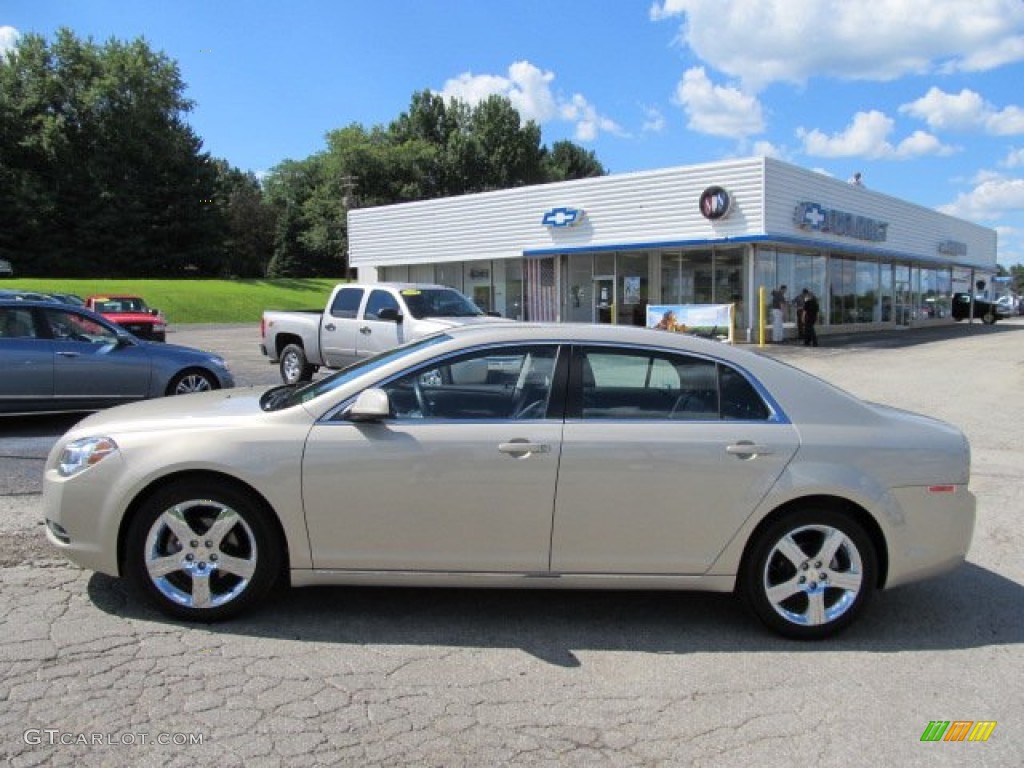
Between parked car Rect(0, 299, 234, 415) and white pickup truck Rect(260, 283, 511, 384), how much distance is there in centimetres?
320

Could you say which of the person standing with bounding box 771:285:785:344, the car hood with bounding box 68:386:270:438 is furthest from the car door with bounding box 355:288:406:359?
the person standing with bounding box 771:285:785:344

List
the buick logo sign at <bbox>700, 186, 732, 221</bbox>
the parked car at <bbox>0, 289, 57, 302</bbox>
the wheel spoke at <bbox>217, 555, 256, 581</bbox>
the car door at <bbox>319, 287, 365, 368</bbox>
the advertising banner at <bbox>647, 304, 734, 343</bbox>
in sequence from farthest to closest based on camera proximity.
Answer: the buick logo sign at <bbox>700, 186, 732, 221</bbox> < the advertising banner at <bbox>647, 304, 734, 343</bbox> < the car door at <bbox>319, 287, 365, 368</bbox> < the parked car at <bbox>0, 289, 57, 302</bbox> < the wheel spoke at <bbox>217, 555, 256, 581</bbox>

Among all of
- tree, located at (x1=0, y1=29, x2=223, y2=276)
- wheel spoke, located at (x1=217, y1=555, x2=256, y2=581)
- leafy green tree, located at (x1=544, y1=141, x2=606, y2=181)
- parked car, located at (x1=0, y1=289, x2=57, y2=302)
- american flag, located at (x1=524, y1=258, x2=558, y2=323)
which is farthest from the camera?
leafy green tree, located at (x1=544, y1=141, x2=606, y2=181)

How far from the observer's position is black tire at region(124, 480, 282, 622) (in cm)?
418

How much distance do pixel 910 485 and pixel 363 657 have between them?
281 centimetres

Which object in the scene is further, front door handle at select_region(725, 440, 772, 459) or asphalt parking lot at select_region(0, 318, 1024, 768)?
front door handle at select_region(725, 440, 772, 459)

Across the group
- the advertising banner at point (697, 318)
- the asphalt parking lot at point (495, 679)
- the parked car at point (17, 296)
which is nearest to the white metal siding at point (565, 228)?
the advertising banner at point (697, 318)

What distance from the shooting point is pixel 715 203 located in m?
26.4

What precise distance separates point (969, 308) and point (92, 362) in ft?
158

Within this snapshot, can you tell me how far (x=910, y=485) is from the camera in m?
4.27

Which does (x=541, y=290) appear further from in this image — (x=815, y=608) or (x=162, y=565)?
(x=162, y=565)

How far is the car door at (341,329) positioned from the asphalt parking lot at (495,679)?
8910 mm

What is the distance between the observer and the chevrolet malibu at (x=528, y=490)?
13.6ft

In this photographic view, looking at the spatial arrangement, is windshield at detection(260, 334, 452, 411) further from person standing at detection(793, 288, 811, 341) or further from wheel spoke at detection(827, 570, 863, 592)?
person standing at detection(793, 288, 811, 341)
